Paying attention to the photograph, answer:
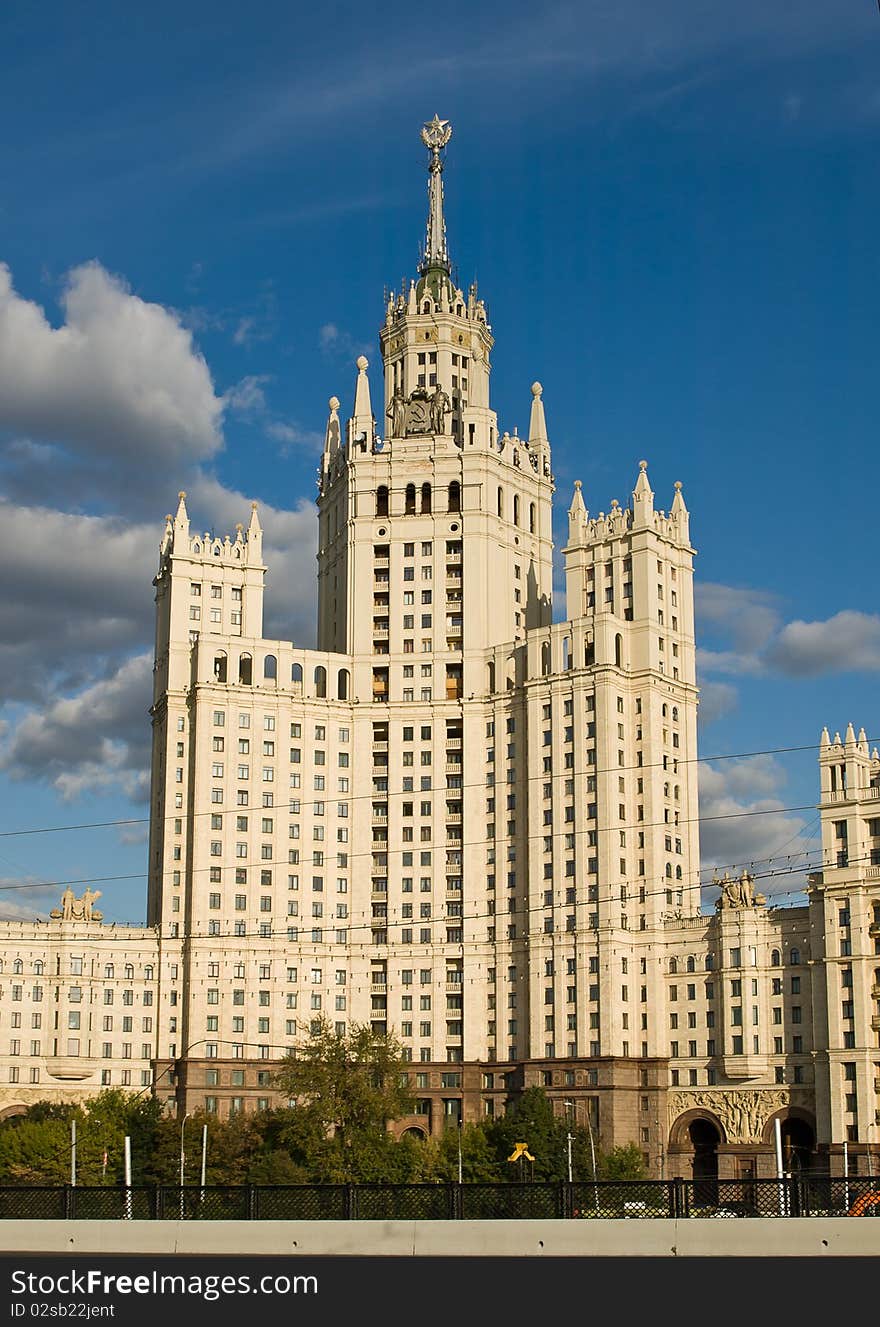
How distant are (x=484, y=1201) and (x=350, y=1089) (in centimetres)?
→ 12176

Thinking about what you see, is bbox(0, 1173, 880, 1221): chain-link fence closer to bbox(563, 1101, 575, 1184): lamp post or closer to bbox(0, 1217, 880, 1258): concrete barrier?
bbox(0, 1217, 880, 1258): concrete barrier

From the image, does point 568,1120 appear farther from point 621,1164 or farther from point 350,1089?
point 350,1089

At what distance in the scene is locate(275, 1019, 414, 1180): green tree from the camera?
164 meters

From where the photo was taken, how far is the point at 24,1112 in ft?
607

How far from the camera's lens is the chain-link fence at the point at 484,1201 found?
4578 centimetres

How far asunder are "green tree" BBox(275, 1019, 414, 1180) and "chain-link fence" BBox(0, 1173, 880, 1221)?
370ft

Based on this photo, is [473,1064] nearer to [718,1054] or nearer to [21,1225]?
[718,1054]

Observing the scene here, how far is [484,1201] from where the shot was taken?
46.8m

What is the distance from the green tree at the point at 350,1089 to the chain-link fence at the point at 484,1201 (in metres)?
113

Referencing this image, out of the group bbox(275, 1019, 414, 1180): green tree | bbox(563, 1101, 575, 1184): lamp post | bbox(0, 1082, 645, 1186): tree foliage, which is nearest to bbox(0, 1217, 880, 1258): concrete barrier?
bbox(0, 1082, 645, 1186): tree foliage

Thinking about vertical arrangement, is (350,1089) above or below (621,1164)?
above

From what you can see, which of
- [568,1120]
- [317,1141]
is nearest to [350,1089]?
[317,1141]

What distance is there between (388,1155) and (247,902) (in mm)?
44027

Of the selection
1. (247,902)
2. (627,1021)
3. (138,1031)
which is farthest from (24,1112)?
(627,1021)
